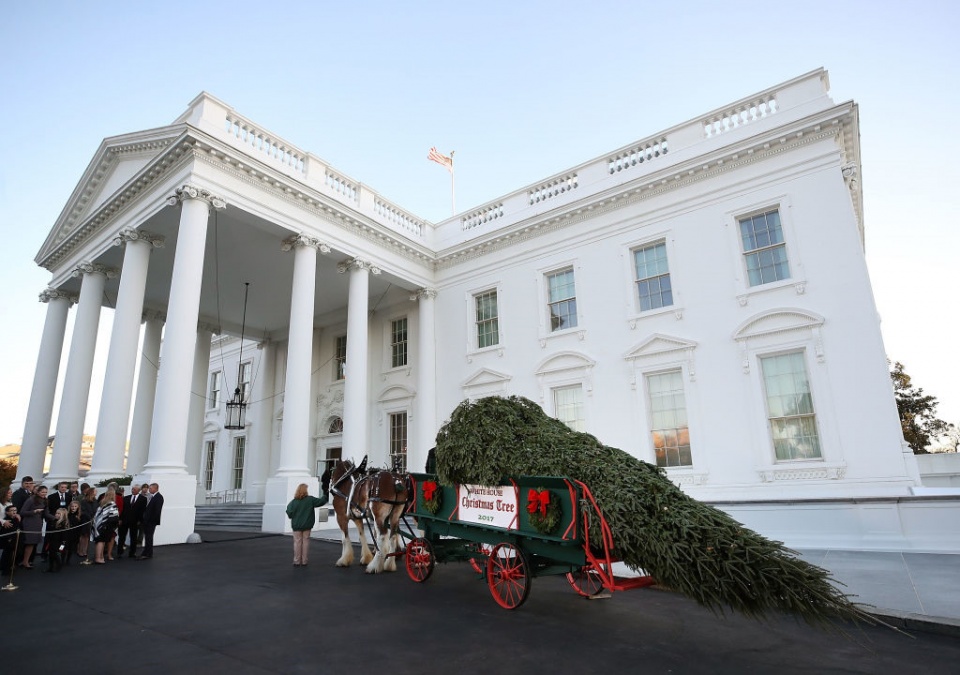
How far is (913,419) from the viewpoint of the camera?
28.2 m

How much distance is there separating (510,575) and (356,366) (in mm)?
11007

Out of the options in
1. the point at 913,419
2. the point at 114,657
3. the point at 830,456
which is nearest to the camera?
the point at 114,657

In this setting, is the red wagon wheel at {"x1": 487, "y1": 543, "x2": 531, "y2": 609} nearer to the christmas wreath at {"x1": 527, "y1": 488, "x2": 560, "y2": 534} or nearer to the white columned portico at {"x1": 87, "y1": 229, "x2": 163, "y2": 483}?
the christmas wreath at {"x1": 527, "y1": 488, "x2": 560, "y2": 534}

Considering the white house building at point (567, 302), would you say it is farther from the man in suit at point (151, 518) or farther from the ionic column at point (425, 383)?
the man in suit at point (151, 518)

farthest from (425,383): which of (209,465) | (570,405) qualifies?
(209,465)

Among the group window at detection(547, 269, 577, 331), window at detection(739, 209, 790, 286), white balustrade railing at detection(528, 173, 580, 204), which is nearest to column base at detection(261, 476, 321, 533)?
window at detection(547, 269, 577, 331)

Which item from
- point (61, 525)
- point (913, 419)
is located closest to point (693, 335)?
point (61, 525)

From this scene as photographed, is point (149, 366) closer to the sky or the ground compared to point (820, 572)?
closer to the sky

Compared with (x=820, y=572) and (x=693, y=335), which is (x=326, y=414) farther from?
(x=820, y=572)

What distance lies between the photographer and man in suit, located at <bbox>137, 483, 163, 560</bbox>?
32.0 ft

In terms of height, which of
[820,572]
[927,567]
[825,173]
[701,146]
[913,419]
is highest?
[701,146]

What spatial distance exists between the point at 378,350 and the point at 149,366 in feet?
27.5

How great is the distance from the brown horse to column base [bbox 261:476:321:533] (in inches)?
193

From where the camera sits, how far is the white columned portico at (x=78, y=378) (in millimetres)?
15180
